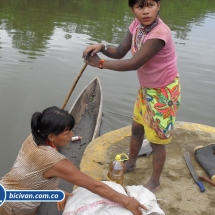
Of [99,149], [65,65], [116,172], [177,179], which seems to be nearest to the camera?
[116,172]

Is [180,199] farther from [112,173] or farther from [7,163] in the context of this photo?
[7,163]

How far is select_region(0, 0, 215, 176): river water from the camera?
531cm

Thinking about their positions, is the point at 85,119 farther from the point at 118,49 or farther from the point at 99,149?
the point at 118,49

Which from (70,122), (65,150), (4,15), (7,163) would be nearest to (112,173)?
(70,122)

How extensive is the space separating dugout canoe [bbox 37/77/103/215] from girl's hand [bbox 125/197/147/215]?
1667mm

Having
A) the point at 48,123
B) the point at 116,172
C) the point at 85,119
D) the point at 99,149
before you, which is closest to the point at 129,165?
the point at 116,172

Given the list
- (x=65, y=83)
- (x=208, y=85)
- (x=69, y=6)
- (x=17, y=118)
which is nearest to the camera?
(x=17, y=118)

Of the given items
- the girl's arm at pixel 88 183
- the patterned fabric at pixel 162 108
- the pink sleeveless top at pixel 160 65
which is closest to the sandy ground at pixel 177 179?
the girl's arm at pixel 88 183

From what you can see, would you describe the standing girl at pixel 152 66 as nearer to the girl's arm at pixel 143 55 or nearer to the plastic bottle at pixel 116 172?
the girl's arm at pixel 143 55

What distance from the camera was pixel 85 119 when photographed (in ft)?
15.6

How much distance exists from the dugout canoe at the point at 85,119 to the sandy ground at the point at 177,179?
744mm

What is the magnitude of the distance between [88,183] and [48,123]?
1.60 feet

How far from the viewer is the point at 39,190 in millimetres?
2203

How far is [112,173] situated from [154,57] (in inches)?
42.6
